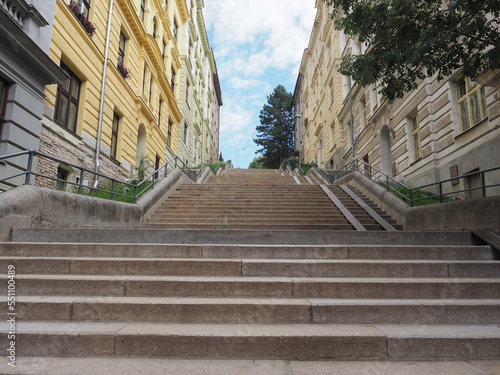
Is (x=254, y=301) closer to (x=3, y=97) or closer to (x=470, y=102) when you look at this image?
(x=3, y=97)

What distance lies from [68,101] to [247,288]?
34.7 feet

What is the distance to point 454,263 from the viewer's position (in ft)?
15.1

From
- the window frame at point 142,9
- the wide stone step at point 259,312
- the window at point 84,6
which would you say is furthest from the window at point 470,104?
the window frame at point 142,9

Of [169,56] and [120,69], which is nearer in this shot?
[120,69]

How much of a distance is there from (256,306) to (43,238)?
13.6 ft

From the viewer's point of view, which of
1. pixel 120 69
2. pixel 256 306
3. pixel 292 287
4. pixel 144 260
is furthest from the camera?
pixel 120 69

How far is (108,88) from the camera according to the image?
1394 cm

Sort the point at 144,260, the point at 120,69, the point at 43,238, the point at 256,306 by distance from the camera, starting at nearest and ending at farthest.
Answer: the point at 256,306
the point at 144,260
the point at 43,238
the point at 120,69

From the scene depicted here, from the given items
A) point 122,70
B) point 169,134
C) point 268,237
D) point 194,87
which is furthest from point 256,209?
point 194,87

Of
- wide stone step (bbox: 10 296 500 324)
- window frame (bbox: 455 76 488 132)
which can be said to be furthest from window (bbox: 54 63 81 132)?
window frame (bbox: 455 76 488 132)

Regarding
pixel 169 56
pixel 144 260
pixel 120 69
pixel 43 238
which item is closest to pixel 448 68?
pixel 144 260

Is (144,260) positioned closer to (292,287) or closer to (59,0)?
(292,287)

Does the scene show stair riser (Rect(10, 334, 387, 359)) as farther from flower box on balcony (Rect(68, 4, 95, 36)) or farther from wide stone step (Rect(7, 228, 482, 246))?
flower box on balcony (Rect(68, 4, 95, 36))

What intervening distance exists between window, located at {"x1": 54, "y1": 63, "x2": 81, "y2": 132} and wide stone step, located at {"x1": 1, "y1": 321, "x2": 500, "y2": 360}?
9.11 m
